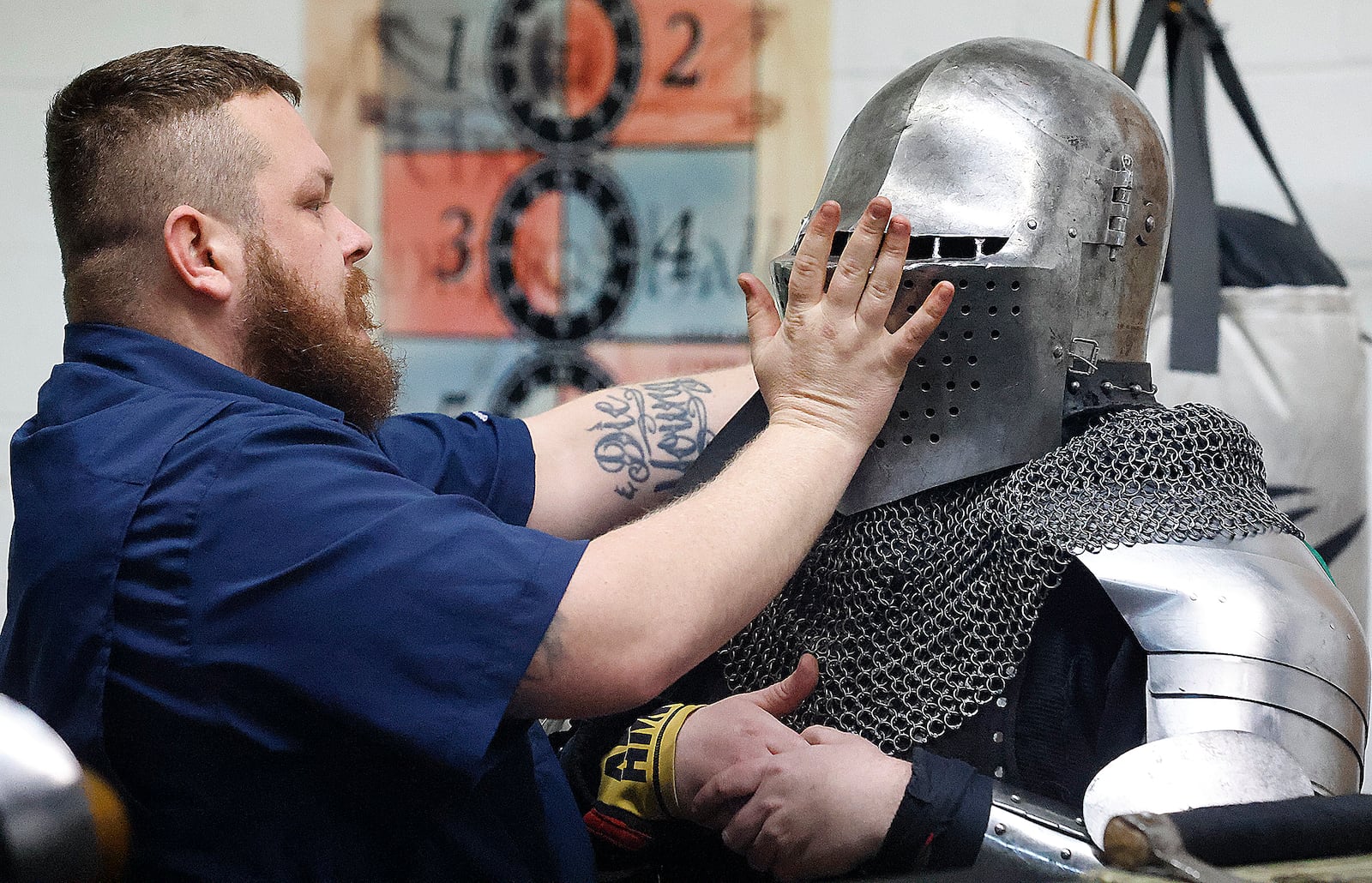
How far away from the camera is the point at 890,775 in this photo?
44.4 inches

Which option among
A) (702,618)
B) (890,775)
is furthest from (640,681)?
(890,775)

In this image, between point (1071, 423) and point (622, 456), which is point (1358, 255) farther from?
point (622, 456)

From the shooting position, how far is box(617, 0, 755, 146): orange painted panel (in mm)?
2887

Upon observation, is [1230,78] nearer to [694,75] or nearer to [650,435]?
[694,75]

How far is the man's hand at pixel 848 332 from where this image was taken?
117cm

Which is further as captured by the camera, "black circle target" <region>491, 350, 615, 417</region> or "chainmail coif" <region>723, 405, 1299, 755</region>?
"black circle target" <region>491, 350, 615, 417</region>

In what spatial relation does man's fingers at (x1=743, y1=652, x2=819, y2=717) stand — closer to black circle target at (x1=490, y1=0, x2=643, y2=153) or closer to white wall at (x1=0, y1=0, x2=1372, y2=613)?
white wall at (x1=0, y1=0, x2=1372, y2=613)

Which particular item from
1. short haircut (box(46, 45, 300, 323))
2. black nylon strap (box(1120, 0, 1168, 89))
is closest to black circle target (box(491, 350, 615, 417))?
black nylon strap (box(1120, 0, 1168, 89))

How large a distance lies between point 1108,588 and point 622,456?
28.7 inches

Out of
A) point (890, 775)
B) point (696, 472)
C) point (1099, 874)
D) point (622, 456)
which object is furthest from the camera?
point (622, 456)

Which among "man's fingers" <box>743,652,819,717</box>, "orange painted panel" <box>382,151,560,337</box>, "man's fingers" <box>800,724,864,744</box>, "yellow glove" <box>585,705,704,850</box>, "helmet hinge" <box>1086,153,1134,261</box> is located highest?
"helmet hinge" <box>1086,153,1134,261</box>

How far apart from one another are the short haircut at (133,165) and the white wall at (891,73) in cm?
181

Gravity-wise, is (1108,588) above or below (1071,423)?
below


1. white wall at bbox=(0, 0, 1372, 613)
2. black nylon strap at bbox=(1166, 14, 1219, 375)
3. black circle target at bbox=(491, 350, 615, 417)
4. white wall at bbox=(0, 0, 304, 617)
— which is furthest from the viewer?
white wall at bbox=(0, 0, 304, 617)
